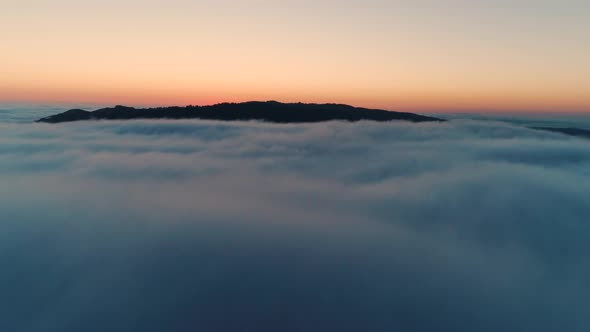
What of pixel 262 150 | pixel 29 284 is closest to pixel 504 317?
pixel 29 284

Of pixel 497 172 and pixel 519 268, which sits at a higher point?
pixel 497 172

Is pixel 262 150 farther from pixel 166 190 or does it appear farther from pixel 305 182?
pixel 166 190

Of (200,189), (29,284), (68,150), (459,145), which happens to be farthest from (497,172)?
Answer: (68,150)

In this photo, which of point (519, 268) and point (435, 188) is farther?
point (435, 188)

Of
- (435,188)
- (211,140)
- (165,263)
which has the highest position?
(211,140)

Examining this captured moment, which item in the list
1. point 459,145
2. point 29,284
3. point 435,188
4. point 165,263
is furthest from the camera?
point 459,145

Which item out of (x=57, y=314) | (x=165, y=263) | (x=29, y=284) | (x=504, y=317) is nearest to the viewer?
(x=57, y=314)

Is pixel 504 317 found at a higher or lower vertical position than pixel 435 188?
lower

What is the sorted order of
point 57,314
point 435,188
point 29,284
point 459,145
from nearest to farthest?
point 57,314, point 29,284, point 435,188, point 459,145

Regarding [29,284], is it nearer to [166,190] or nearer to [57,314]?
[57,314]
